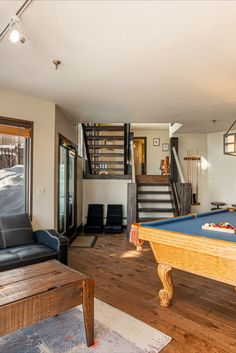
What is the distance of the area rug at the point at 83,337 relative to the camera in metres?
1.91

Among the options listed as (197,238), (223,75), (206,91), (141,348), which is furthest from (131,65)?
(141,348)

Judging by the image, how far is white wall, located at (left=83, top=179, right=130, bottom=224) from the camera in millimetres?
6820

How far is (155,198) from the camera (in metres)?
6.67

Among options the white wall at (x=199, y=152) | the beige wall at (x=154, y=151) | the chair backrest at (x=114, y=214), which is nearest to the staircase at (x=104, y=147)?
the chair backrest at (x=114, y=214)

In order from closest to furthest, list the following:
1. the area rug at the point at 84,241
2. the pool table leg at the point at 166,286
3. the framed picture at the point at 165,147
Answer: the pool table leg at the point at 166,286, the area rug at the point at 84,241, the framed picture at the point at 165,147

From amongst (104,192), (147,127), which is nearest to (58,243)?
(104,192)

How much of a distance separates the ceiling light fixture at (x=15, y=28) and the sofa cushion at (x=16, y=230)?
228 centimetres

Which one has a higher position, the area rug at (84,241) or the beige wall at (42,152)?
the beige wall at (42,152)

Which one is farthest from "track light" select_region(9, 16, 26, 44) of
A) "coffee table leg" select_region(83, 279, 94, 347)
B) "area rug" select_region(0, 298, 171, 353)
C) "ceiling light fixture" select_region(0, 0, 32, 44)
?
"area rug" select_region(0, 298, 171, 353)

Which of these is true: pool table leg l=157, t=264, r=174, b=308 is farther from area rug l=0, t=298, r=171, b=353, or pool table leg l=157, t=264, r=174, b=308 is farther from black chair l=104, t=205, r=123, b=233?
black chair l=104, t=205, r=123, b=233

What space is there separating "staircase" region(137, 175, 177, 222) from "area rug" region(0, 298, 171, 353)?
3.43 meters

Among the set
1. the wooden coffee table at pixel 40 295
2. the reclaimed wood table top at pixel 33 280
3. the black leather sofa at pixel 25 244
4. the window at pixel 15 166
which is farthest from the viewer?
the window at pixel 15 166

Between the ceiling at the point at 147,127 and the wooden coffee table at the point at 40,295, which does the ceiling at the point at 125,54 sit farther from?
the ceiling at the point at 147,127

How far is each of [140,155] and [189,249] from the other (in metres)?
7.86
